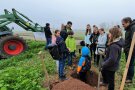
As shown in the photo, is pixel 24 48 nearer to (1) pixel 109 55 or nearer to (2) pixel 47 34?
(2) pixel 47 34

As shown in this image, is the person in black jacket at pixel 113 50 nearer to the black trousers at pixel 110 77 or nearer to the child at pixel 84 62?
the black trousers at pixel 110 77

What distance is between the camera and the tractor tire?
62.8ft

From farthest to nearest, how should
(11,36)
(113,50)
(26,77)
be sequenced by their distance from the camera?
(11,36), (26,77), (113,50)

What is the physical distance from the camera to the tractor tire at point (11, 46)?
19156 millimetres

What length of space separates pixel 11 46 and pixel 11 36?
1.81ft

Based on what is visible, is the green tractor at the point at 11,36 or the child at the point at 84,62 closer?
the child at the point at 84,62

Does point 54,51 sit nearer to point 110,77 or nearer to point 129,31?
point 129,31

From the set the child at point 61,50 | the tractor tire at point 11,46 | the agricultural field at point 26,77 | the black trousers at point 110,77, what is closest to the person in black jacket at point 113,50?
the black trousers at point 110,77

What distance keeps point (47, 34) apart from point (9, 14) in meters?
2.94

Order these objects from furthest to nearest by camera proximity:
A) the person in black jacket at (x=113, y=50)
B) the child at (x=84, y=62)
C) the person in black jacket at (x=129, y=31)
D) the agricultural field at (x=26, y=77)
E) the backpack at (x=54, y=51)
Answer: the backpack at (x=54, y=51), the child at (x=84, y=62), the person in black jacket at (x=129, y=31), the agricultural field at (x=26, y=77), the person in black jacket at (x=113, y=50)

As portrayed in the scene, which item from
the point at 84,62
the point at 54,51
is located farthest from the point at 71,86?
Result: the point at 54,51

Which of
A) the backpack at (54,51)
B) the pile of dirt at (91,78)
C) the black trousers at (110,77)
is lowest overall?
the pile of dirt at (91,78)

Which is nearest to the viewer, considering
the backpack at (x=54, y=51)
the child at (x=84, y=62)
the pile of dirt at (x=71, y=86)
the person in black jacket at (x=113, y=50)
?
the person in black jacket at (x=113, y=50)

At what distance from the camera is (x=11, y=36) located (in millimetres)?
19375
